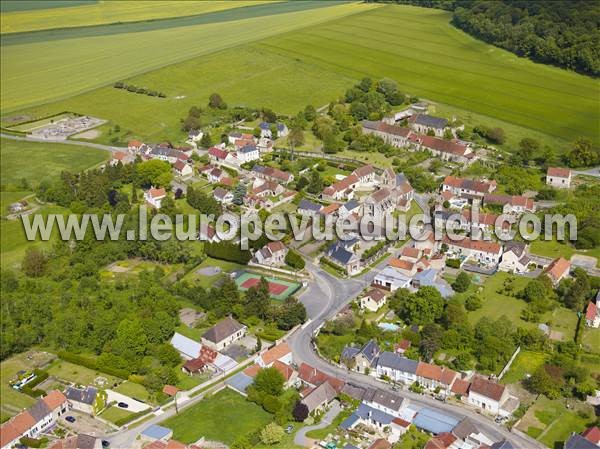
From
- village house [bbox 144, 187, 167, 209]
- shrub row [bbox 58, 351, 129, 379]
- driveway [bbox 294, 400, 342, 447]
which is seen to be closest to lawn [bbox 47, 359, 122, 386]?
shrub row [bbox 58, 351, 129, 379]

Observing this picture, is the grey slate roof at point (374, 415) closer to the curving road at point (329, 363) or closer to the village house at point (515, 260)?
the curving road at point (329, 363)

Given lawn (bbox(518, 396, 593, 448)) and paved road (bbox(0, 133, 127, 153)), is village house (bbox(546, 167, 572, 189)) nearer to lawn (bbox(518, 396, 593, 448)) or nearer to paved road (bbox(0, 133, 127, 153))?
lawn (bbox(518, 396, 593, 448))

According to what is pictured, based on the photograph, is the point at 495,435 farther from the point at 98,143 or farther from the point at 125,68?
the point at 125,68

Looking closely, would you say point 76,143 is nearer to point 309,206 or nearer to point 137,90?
point 137,90

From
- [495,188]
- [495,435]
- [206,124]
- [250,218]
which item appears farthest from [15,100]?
[495,435]

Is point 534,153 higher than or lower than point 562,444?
higher

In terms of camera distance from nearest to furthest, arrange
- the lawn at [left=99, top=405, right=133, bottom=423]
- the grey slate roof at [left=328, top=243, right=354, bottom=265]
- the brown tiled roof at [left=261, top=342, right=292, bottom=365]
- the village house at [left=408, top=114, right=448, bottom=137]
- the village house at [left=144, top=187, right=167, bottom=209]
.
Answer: the lawn at [left=99, top=405, right=133, bottom=423] → the brown tiled roof at [left=261, top=342, right=292, bottom=365] → the grey slate roof at [left=328, top=243, right=354, bottom=265] → the village house at [left=144, top=187, right=167, bottom=209] → the village house at [left=408, top=114, right=448, bottom=137]

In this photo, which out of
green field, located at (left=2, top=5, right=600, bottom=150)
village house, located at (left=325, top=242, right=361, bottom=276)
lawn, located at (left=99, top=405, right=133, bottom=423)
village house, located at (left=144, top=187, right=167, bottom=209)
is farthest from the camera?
green field, located at (left=2, top=5, right=600, bottom=150)
